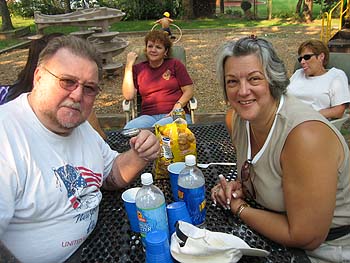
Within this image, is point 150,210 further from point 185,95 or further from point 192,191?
Answer: point 185,95

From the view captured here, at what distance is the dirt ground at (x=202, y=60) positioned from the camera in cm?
631

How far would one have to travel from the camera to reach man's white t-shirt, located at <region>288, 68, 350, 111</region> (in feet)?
11.2

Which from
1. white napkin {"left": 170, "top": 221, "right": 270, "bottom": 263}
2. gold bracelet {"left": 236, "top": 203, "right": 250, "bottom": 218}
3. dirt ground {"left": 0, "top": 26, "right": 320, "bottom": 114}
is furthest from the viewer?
dirt ground {"left": 0, "top": 26, "right": 320, "bottom": 114}

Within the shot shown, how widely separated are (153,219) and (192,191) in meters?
0.25

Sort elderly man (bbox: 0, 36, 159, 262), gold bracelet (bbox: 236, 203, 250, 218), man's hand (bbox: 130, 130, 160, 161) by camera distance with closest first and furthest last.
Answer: elderly man (bbox: 0, 36, 159, 262) < gold bracelet (bbox: 236, 203, 250, 218) < man's hand (bbox: 130, 130, 160, 161)

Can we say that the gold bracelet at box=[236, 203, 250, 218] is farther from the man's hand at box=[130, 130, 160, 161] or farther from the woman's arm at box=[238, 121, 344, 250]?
the man's hand at box=[130, 130, 160, 161]

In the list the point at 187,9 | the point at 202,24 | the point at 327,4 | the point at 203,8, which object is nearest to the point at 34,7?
the point at 187,9

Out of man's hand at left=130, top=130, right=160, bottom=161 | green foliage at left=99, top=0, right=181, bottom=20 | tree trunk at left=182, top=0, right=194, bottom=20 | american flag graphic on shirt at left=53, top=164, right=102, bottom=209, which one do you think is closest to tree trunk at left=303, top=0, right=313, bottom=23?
tree trunk at left=182, top=0, right=194, bottom=20

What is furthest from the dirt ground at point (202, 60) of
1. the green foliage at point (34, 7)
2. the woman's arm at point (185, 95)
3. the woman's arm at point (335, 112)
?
the green foliage at point (34, 7)

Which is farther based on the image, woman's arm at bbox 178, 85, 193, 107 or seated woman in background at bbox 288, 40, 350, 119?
woman's arm at bbox 178, 85, 193, 107

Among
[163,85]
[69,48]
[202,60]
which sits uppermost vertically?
[69,48]

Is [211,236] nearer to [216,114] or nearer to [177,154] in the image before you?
[177,154]

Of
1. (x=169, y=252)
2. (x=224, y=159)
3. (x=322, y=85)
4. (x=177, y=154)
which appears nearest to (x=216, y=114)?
(x=322, y=85)

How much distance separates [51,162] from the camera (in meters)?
1.58
